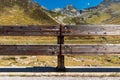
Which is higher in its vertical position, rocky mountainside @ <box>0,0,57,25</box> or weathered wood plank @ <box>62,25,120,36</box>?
rocky mountainside @ <box>0,0,57,25</box>

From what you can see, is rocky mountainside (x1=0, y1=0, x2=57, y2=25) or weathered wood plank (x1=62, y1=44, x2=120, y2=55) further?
rocky mountainside (x1=0, y1=0, x2=57, y2=25)

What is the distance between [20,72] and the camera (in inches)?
483

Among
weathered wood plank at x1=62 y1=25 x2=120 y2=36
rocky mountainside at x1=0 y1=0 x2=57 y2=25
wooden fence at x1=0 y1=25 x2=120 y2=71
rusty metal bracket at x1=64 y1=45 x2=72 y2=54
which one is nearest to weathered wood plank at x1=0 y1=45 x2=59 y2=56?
wooden fence at x1=0 y1=25 x2=120 y2=71

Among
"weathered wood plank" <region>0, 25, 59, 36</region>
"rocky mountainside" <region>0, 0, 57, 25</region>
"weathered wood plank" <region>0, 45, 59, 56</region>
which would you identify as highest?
"rocky mountainside" <region>0, 0, 57, 25</region>

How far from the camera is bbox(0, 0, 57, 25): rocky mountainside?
503 feet

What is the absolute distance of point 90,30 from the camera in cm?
1275

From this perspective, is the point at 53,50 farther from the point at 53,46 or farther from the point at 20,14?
the point at 20,14

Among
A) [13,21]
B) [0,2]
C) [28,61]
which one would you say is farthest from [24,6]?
[28,61]

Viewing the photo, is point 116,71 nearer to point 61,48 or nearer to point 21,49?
point 61,48

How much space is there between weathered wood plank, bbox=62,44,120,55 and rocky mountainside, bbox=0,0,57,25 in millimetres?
135100

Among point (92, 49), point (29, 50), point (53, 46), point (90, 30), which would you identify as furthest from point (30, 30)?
point (92, 49)

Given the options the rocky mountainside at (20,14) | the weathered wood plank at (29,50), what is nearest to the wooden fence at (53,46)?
the weathered wood plank at (29,50)

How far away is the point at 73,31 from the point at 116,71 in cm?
219

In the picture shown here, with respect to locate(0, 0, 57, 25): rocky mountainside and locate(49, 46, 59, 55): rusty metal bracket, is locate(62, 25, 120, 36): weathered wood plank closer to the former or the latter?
locate(49, 46, 59, 55): rusty metal bracket
